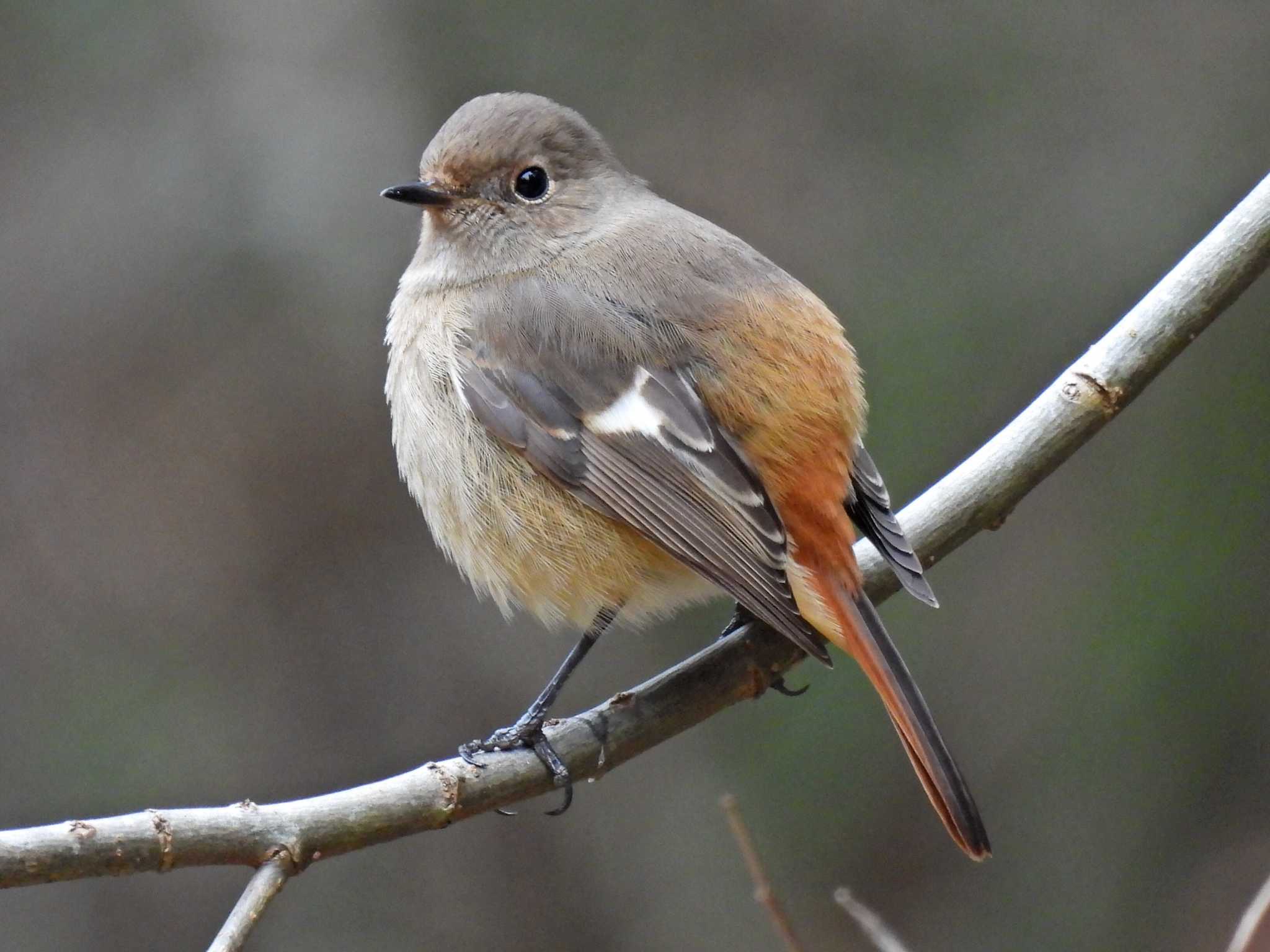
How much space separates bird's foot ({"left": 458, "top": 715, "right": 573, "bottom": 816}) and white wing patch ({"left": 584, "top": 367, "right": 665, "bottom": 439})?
0.68m

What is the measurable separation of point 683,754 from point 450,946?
1.14 metres

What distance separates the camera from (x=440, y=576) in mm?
5660

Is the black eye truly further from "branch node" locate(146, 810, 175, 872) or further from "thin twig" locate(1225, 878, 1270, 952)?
"thin twig" locate(1225, 878, 1270, 952)

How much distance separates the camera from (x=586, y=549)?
335 cm

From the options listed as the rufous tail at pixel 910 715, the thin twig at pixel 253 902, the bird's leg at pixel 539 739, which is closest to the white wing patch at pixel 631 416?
the bird's leg at pixel 539 739

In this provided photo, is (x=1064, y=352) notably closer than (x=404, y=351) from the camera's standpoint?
No

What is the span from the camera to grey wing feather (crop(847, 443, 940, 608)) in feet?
10.3

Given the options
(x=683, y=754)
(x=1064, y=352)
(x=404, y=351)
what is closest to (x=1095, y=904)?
(x=683, y=754)

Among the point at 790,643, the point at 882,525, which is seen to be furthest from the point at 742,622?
the point at 882,525

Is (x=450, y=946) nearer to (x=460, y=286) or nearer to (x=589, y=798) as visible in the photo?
(x=589, y=798)

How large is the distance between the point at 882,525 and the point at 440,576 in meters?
2.79

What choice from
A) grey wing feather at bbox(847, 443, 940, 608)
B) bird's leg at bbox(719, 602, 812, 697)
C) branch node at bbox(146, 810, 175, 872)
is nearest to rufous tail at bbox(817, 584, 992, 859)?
grey wing feather at bbox(847, 443, 940, 608)

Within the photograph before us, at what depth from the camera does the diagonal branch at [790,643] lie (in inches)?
100.0

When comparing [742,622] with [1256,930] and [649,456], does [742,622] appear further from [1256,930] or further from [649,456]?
[1256,930]
